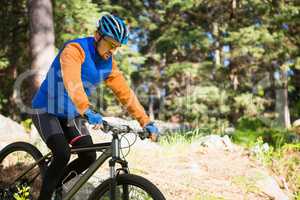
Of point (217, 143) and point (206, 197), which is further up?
point (217, 143)

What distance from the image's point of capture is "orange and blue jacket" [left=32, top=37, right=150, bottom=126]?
3809 millimetres

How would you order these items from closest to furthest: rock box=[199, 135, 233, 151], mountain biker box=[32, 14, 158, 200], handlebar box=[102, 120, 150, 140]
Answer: handlebar box=[102, 120, 150, 140] → mountain biker box=[32, 14, 158, 200] → rock box=[199, 135, 233, 151]

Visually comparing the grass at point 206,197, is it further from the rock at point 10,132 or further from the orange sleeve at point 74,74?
the rock at point 10,132

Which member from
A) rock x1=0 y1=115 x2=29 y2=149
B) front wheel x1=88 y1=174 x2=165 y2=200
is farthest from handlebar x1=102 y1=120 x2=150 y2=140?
rock x1=0 y1=115 x2=29 y2=149

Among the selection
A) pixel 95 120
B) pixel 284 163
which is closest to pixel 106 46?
pixel 95 120

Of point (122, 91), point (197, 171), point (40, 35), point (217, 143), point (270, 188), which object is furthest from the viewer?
point (40, 35)

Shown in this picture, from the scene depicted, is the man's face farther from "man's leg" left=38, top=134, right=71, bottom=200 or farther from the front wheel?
the front wheel

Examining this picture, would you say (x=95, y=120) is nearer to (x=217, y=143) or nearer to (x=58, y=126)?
(x=58, y=126)

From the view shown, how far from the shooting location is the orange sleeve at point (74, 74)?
12.3ft

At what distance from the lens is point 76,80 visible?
3809 mm

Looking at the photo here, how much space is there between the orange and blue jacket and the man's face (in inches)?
2.0

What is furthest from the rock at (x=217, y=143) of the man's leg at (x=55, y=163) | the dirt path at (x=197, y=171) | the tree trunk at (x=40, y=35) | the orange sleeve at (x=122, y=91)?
the man's leg at (x=55, y=163)

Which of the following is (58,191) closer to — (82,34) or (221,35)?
(82,34)

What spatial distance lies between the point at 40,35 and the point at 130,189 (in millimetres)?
6804
